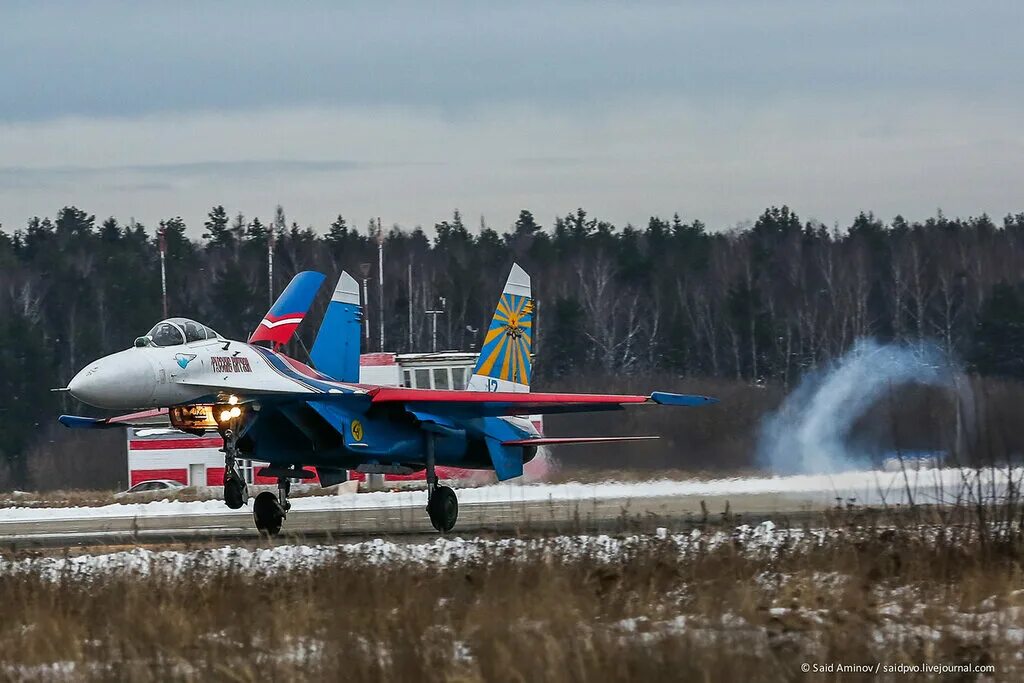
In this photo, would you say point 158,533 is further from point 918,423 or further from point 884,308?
point 884,308

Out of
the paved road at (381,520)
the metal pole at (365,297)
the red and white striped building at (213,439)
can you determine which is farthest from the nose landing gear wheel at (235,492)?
the metal pole at (365,297)

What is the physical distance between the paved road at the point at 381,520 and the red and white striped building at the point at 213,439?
12.7 m

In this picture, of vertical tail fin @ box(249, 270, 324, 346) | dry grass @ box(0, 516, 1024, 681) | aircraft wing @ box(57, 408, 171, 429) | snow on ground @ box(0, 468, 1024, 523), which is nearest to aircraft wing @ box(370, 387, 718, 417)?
vertical tail fin @ box(249, 270, 324, 346)

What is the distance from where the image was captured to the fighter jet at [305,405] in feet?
47.9

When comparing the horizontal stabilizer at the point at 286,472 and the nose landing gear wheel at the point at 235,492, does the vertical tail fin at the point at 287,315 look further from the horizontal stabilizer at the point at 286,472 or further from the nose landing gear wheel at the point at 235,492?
the nose landing gear wheel at the point at 235,492

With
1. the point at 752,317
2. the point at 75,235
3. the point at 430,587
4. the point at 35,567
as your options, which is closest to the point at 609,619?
the point at 430,587

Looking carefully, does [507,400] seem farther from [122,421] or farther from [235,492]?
[122,421]

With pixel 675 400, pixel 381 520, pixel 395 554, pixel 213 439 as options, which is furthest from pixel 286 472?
pixel 213 439

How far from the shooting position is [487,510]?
21.4 meters

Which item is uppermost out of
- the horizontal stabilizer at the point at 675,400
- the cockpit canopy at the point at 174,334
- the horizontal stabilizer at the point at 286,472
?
the cockpit canopy at the point at 174,334

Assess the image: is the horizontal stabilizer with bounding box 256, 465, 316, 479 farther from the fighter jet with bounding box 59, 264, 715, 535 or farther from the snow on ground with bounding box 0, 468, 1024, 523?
the snow on ground with bounding box 0, 468, 1024, 523

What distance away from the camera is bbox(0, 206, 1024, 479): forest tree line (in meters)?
54.0

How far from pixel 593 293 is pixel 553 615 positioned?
59843 mm

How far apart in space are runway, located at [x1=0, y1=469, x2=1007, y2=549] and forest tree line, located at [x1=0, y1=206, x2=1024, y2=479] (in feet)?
65.7
